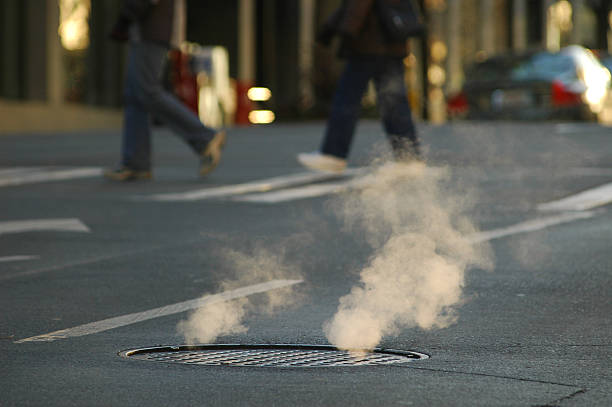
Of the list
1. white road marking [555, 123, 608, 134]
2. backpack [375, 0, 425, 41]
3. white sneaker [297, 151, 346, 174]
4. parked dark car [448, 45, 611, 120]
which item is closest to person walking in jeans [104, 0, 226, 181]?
white sneaker [297, 151, 346, 174]

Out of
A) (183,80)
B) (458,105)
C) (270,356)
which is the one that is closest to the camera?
(270,356)

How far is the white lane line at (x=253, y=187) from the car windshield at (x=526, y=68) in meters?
11.7

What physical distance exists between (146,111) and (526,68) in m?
13.5

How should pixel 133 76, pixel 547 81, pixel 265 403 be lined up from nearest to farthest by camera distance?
1. pixel 265 403
2. pixel 133 76
3. pixel 547 81

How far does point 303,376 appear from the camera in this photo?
15.0ft

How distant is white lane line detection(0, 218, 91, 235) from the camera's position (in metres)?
8.52

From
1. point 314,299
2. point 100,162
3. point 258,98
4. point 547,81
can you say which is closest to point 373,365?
point 314,299

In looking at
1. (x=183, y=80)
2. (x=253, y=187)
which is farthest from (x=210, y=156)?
(x=183, y=80)

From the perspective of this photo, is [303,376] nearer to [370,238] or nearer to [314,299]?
[314,299]

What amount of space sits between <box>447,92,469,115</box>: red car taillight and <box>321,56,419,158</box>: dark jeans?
11.8m

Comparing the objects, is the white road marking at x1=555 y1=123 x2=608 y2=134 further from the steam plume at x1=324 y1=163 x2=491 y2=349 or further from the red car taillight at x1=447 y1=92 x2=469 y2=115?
the steam plume at x1=324 y1=163 x2=491 y2=349

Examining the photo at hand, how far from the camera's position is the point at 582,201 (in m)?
9.91

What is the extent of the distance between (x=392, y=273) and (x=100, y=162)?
779 cm

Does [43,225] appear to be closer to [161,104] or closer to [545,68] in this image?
[161,104]
